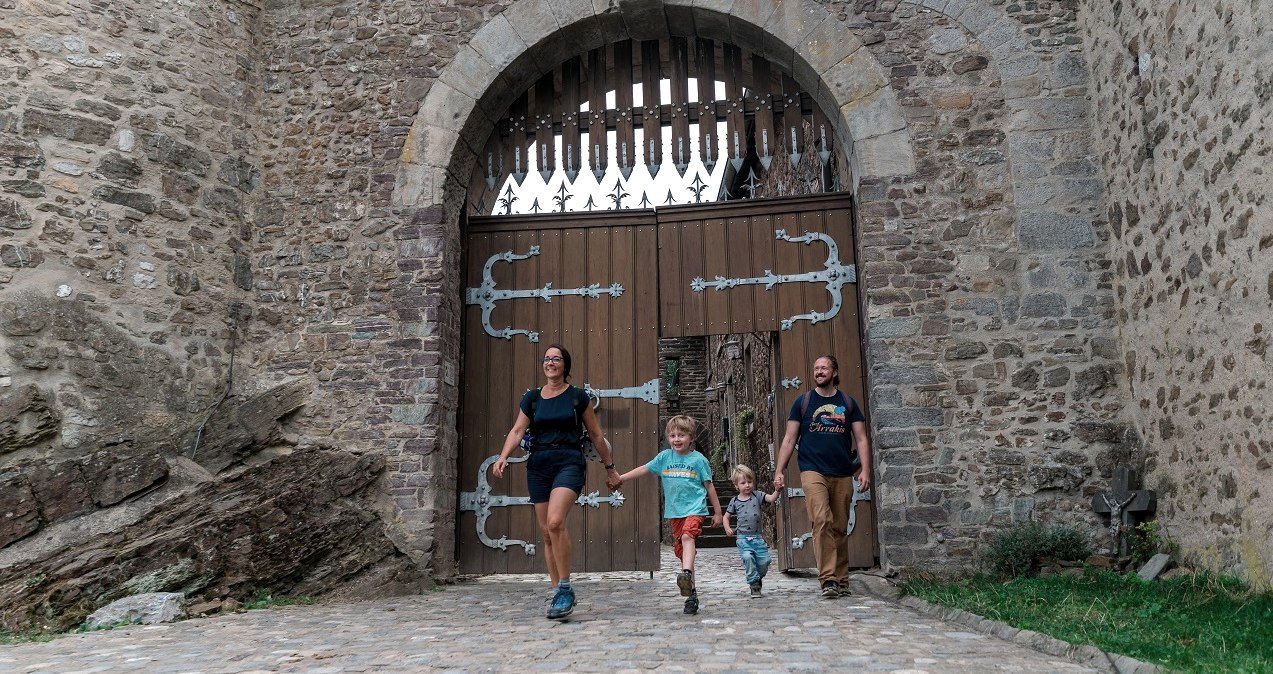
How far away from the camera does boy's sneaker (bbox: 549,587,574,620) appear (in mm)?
4586

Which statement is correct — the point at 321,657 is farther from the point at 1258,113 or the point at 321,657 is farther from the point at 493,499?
the point at 1258,113

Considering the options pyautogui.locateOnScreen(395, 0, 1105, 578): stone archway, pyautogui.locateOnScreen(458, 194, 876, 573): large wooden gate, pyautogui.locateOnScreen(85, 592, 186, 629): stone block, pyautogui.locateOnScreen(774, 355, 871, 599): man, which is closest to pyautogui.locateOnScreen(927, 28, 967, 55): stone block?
pyautogui.locateOnScreen(395, 0, 1105, 578): stone archway

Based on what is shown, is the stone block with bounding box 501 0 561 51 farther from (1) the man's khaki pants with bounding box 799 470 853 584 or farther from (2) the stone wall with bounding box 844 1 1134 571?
(1) the man's khaki pants with bounding box 799 470 853 584

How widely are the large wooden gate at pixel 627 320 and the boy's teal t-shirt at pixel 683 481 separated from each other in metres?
1.71

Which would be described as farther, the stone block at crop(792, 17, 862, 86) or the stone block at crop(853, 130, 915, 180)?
the stone block at crop(792, 17, 862, 86)

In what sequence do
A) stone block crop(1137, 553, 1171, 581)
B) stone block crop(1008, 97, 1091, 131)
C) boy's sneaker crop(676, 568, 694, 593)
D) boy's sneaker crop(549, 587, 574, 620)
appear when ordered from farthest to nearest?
stone block crop(1008, 97, 1091, 131), stone block crop(1137, 553, 1171, 581), boy's sneaker crop(676, 568, 694, 593), boy's sneaker crop(549, 587, 574, 620)

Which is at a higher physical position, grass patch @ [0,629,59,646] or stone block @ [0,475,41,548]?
stone block @ [0,475,41,548]

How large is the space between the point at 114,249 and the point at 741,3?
185 inches

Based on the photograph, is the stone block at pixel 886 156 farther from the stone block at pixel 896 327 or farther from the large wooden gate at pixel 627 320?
the stone block at pixel 896 327

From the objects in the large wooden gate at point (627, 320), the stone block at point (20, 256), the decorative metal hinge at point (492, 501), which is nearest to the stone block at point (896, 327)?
the large wooden gate at point (627, 320)

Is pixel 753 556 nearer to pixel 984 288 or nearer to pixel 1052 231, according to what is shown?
pixel 984 288

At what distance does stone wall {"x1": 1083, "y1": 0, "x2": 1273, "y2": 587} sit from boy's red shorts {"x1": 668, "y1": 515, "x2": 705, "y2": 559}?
2665mm

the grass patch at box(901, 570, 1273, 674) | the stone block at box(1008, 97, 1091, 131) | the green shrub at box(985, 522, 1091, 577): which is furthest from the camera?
the stone block at box(1008, 97, 1091, 131)

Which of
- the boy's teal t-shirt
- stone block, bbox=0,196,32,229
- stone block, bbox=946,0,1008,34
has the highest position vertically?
stone block, bbox=946,0,1008,34
